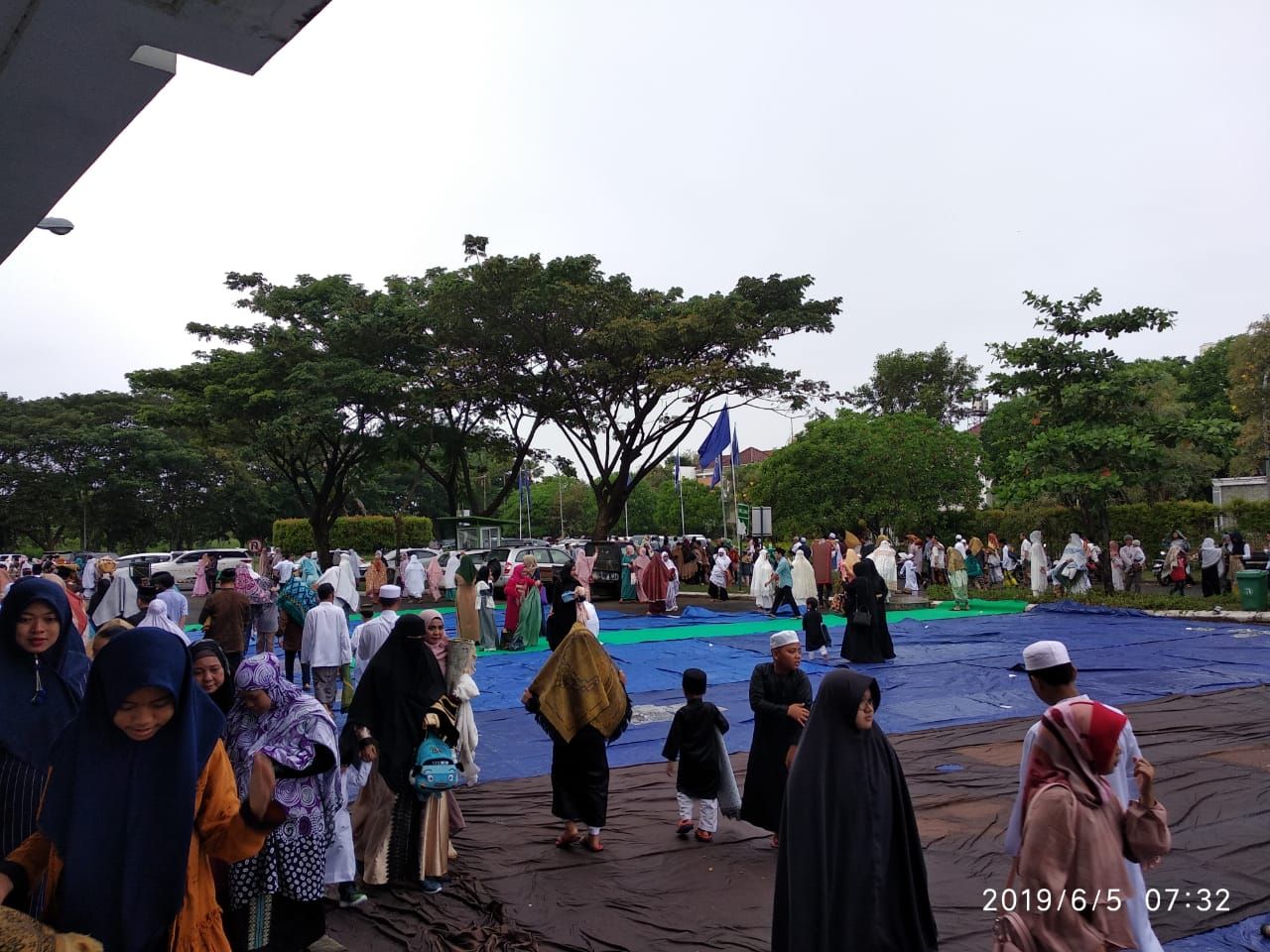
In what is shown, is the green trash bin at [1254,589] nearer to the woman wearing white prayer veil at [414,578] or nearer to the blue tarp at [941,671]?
the blue tarp at [941,671]

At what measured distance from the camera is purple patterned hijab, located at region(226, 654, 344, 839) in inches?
130

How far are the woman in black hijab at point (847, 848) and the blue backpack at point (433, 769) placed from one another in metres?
2.14

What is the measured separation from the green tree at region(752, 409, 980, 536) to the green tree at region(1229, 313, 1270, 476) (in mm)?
9644

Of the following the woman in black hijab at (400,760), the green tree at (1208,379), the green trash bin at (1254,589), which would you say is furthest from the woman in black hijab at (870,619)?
the green tree at (1208,379)

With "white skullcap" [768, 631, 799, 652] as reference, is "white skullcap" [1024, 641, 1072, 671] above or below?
above

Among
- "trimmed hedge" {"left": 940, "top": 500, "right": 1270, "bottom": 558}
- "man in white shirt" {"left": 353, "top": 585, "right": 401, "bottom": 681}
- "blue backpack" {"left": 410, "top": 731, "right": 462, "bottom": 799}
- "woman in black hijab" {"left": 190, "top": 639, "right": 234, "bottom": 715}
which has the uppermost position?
"trimmed hedge" {"left": 940, "top": 500, "right": 1270, "bottom": 558}

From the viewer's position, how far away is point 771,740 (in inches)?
205

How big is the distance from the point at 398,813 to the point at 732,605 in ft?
54.1

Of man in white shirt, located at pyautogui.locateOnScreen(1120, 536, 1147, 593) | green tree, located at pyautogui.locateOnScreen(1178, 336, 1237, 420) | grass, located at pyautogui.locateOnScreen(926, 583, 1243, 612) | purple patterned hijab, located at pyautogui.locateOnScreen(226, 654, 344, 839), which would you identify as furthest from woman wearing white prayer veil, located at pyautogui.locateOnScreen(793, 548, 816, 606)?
green tree, located at pyautogui.locateOnScreen(1178, 336, 1237, 420)

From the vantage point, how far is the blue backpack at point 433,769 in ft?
15.3

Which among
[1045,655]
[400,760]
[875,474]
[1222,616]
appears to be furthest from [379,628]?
[875,474]

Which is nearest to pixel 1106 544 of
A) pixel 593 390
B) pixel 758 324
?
pixel 758 324

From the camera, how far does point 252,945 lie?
131 inches

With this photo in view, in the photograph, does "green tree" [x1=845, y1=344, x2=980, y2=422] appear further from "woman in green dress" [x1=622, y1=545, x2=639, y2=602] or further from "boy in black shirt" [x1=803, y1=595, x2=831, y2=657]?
"boy in black shirt" [x1=803, y1=595, x2=831, y2=657]
